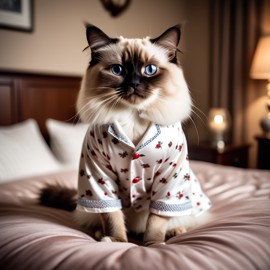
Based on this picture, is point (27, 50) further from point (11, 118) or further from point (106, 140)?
point (106, 140)

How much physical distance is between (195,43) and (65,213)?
8.20 ft

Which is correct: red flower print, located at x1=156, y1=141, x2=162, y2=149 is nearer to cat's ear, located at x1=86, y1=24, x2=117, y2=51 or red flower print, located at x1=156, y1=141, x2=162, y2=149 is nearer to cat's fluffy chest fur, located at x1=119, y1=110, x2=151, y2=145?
cat's fluffy chest fur, located at x1=119, y1=110, x2=151, y2=145

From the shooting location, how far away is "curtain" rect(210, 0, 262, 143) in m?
2.78

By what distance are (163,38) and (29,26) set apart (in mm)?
1553

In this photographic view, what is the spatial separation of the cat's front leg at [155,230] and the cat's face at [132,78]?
302 mm

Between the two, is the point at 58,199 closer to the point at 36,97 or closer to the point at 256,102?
the point at 36,97

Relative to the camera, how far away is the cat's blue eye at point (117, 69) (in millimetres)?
882

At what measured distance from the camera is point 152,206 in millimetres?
960

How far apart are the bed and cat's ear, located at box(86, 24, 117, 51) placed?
556 mm

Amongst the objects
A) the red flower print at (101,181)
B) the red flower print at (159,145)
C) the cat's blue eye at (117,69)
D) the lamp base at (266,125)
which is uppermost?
the cat's blue eye at (117,69)

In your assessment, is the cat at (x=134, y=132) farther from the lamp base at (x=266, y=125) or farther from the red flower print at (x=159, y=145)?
the lamp base at (x=266, y=125)

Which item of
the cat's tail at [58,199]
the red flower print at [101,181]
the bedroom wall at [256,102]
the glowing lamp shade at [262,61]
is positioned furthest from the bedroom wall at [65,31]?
the red flower print at [101,181]

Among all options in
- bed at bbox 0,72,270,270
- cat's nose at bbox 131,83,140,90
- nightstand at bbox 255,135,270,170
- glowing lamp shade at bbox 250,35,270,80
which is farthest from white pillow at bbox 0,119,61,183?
glowing lamp shade at bbox 250,35,270,80

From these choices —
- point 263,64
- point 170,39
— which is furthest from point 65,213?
point 263,64
